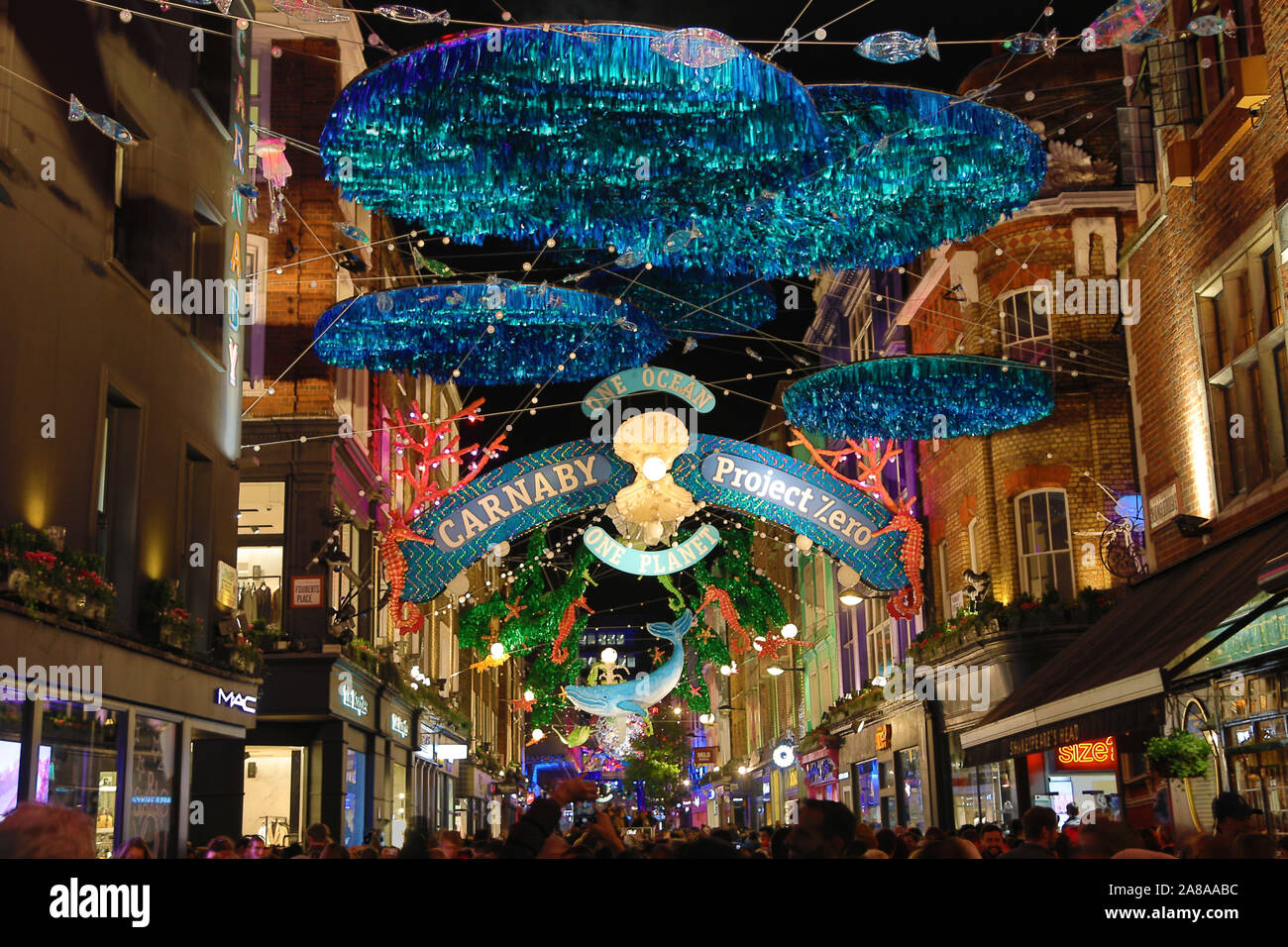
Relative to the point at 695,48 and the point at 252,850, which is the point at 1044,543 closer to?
the point at 252,850

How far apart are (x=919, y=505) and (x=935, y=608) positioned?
242 cm

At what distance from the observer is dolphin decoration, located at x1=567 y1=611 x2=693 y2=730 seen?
2919 cm

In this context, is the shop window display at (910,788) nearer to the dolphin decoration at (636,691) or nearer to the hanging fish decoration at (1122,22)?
the dolphin decoration at (636,691)

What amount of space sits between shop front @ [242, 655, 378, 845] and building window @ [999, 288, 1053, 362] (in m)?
13.1

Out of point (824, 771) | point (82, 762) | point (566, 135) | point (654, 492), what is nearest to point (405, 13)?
point (566, 135)

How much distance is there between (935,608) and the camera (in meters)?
27.0

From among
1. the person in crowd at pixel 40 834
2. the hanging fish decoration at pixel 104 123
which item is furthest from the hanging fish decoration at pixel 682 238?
the person in crowd at pixel 40 834

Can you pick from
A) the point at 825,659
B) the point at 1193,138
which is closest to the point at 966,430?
the point at 1193,138

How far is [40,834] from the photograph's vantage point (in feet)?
15.2

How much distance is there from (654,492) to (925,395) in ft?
13.6

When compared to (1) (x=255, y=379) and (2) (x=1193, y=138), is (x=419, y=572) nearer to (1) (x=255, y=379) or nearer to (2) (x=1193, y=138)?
(1) (x=255, y=379)

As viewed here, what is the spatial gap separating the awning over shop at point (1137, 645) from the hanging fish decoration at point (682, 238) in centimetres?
540

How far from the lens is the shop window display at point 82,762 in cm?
1241

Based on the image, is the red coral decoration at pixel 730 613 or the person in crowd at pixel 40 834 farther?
the red coral decoration at pixel 730 613
